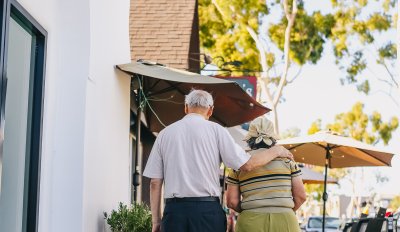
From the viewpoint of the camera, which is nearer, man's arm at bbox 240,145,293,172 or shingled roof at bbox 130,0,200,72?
man's arm at bbox 240,145,293,172

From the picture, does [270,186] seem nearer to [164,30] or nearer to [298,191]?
[298,191]

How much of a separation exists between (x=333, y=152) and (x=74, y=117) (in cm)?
703

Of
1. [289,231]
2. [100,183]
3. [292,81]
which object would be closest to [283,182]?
[289,231]

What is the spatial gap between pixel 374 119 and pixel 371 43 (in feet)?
50.5

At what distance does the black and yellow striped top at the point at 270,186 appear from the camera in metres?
5.45

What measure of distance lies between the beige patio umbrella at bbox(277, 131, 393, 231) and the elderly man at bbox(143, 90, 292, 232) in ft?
17.2

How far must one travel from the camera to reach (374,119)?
42.7 m

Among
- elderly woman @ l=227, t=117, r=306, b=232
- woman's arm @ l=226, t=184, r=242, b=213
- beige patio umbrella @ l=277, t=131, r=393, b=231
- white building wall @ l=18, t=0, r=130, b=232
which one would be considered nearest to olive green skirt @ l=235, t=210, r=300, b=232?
elderly woman @ l=227, t=117, r=306, b=232

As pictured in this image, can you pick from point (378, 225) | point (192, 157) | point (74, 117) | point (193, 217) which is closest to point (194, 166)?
point (192, 157)

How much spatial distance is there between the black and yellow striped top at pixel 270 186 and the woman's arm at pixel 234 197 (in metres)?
0.05

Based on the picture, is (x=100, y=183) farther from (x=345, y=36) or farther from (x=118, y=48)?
(x=345, y=36)

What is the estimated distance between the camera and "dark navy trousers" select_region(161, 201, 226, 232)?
5281 mm

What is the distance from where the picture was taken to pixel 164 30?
15.3 m

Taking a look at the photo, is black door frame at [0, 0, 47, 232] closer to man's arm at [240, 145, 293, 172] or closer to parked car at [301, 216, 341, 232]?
man's arm at [240, 145, 293, 172]
